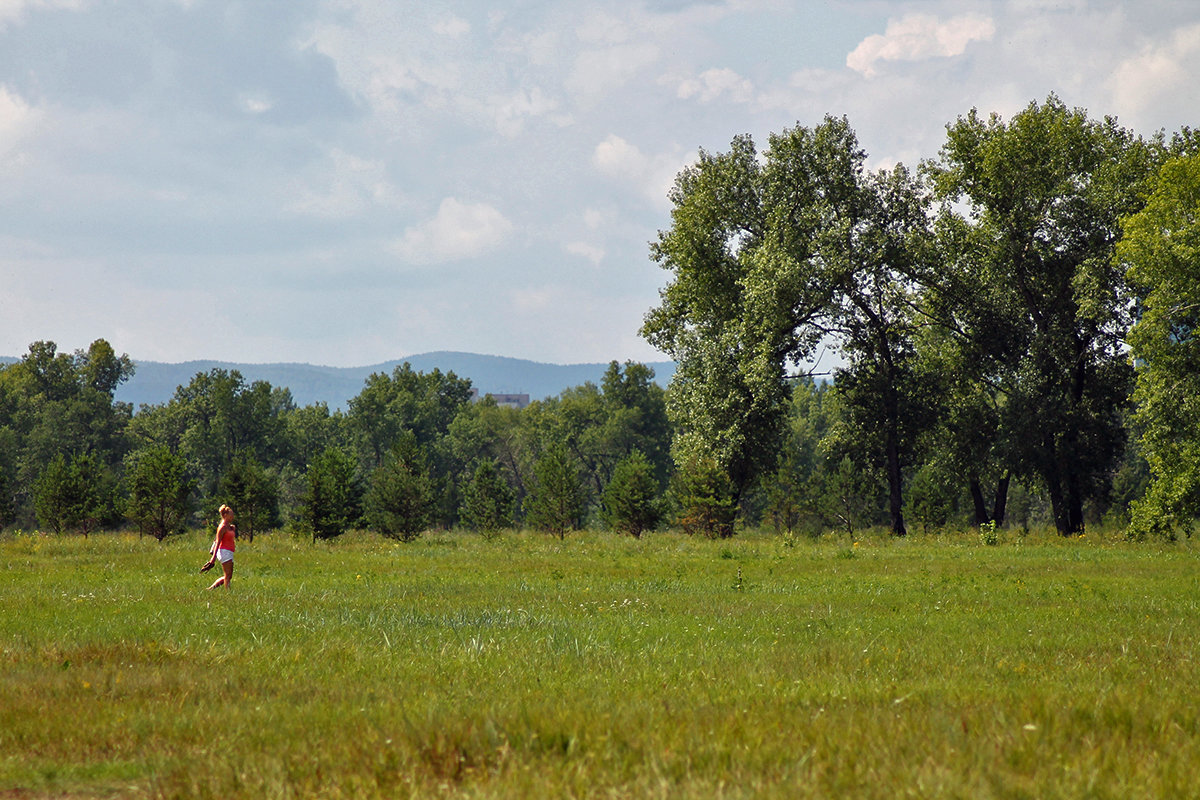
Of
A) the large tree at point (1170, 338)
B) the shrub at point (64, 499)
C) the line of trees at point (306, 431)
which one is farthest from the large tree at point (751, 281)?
the shrub at point (64, 499)

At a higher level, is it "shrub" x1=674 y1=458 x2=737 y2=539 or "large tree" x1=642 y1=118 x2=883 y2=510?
"large tree" x1=642 y1=118 x2=883 y2=510

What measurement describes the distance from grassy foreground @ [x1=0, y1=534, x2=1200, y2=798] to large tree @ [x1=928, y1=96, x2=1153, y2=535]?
20719mm

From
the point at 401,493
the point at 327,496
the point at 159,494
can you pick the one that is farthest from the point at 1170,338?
the point at 159,494

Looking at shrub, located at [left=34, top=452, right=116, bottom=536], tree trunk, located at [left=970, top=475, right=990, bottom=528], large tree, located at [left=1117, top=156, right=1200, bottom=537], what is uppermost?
large tree, located at [left=1117, top=156, right=1200, bottom=537]

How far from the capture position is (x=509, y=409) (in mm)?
143250

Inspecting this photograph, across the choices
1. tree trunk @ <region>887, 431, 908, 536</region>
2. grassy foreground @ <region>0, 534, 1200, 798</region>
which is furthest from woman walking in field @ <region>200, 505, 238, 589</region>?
tree trunk @ <region>887, 431, 908, 536</region>

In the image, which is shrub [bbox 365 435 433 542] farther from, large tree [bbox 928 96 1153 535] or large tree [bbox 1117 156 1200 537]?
large tree [bbox 1117 156 1200 537]

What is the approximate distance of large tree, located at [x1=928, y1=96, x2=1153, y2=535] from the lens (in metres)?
36.8

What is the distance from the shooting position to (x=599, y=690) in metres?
7.97

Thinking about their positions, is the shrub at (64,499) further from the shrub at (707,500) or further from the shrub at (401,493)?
the shrub at (707,500)

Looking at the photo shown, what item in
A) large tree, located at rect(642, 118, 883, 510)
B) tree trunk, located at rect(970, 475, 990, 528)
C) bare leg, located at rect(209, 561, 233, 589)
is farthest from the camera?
tree trunk, located at rect(970, 475, 990, 528)

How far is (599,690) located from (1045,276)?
3724cm

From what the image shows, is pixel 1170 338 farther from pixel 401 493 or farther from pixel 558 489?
pixel 401 493

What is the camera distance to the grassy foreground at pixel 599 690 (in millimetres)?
5406
